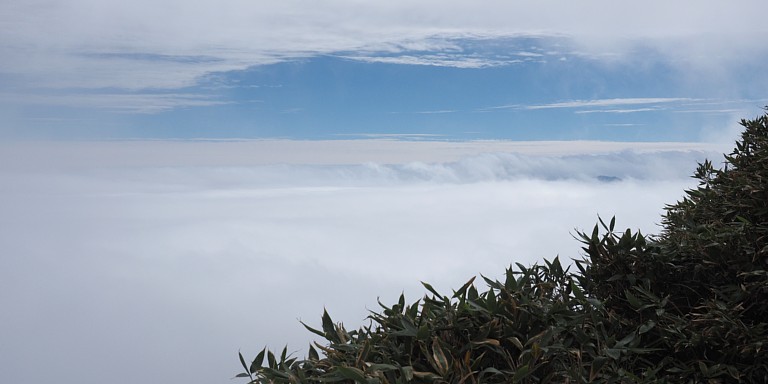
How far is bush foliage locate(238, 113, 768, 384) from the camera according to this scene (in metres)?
3.35

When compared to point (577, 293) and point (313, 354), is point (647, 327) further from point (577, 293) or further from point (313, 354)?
point (313, 354)

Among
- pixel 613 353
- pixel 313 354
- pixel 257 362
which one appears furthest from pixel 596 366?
pixel 257 362

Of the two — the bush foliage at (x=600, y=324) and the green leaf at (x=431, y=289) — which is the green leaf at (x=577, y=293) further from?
the green leaf at (x=431, y=289)

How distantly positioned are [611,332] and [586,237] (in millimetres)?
667

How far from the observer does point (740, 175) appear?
468 cm

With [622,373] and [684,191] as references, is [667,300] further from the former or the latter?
[684,191]

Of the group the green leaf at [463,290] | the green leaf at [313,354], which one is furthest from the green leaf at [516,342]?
the green leaf at [313,354]

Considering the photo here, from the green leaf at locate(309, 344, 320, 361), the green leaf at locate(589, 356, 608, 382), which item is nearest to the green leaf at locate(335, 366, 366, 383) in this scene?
the green leaf at locate(309, 344, 320, 361)

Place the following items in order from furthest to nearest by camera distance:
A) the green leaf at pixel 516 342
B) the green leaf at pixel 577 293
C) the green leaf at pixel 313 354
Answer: the green leaf at pixel 577 293
the green leaf at pixel 313 354
the green leaf at pixel 516 342

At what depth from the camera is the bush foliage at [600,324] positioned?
3354 mm

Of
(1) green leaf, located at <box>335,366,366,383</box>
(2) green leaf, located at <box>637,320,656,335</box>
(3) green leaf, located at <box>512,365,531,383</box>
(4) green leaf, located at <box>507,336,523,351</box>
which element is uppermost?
(2) green leaf, located at <box>637,320,656,335</box>

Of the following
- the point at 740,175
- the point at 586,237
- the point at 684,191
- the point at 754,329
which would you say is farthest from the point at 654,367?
the point at 684,191

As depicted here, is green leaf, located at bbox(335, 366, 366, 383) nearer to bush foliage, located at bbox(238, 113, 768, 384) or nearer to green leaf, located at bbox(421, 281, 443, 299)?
bush foliage, located at bbox(238, 113, 768, 384)

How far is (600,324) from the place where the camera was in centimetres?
375
